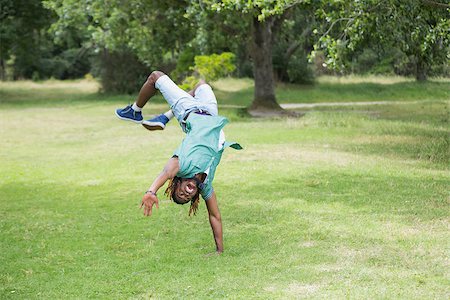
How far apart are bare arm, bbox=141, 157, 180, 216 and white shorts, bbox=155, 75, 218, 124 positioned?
0.72 m

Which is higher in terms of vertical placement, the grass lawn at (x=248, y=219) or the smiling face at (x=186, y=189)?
the smiling face at (x=186, y=189)

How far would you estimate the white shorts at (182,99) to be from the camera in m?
7.48

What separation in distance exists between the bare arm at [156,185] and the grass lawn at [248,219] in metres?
0.73

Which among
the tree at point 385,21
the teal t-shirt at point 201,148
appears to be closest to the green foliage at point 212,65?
the tree at point 385,21

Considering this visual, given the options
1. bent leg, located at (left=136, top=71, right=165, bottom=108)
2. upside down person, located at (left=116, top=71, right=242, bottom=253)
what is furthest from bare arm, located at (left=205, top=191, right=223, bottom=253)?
bent leg, located at (left=136, top=71, right=165, bottom=108)

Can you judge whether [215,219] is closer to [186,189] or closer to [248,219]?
[186,189]

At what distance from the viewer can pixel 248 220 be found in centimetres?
935

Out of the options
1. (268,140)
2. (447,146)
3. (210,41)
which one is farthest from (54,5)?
(447,146)

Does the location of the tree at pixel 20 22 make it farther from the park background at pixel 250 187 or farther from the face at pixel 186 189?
the face at pixel 186 189

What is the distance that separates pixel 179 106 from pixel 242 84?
33.0 metres

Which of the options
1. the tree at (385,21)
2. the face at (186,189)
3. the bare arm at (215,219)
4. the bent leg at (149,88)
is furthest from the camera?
the tree at (385,21)

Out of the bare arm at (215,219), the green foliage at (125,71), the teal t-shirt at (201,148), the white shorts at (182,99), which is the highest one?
the white shorts at (182,99)

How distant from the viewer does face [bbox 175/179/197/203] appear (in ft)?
22.5

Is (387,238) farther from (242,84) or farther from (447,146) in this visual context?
(242,84)
